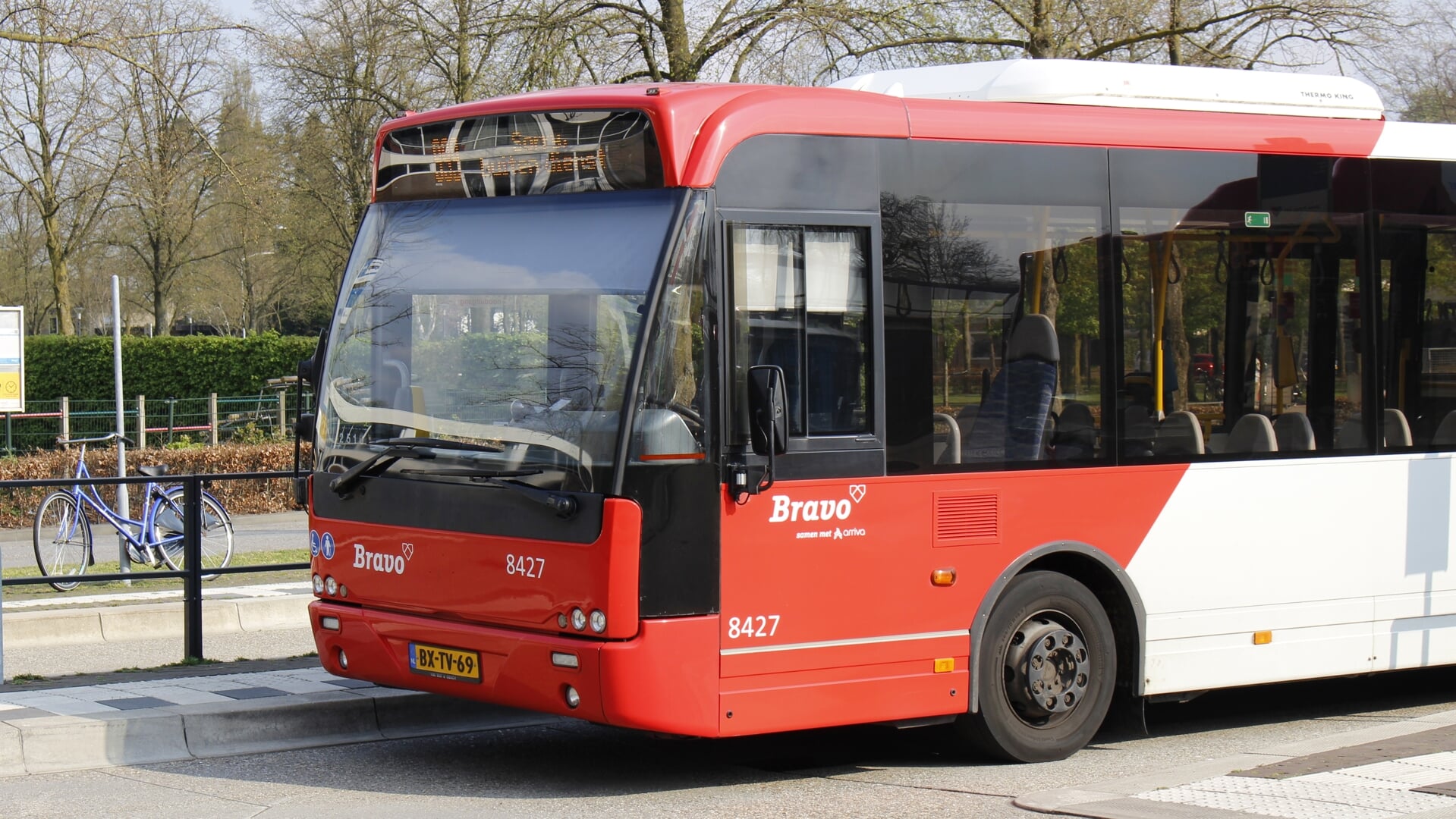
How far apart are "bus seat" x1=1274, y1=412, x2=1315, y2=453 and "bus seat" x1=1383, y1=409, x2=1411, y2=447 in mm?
586

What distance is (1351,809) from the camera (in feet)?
21.1


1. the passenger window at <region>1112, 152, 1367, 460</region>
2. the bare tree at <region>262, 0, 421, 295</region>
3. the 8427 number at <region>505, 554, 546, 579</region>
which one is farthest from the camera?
the bare tree at <region>262, 0, 421, 295</region>

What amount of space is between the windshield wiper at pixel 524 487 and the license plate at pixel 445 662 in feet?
2.55

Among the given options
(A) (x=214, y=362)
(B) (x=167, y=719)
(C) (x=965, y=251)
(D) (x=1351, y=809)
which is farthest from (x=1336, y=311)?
(A) (x=214, y=362)

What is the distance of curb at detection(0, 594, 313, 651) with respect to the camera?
13.2 m

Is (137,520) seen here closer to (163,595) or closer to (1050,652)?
(163,595)

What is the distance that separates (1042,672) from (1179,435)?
1.47 m

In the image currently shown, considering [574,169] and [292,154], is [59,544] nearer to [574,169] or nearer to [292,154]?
[574,169]

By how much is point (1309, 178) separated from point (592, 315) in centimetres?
431

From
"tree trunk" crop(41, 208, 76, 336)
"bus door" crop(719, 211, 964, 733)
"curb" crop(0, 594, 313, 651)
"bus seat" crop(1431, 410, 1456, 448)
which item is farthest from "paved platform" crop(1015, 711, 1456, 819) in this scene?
"tree trunk" crop(41, 208, 76, 336)

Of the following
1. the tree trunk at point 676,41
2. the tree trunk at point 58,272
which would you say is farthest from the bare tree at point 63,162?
the tree trunk at point 676,41

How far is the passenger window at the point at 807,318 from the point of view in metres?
7.17

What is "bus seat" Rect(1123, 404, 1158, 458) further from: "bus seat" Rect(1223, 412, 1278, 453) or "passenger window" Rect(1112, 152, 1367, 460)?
"bus seat" Rect(1223, 412, 1278, 453)

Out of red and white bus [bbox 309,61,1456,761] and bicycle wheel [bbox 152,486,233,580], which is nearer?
red and white bus [bbox 309,61,1456,761]
